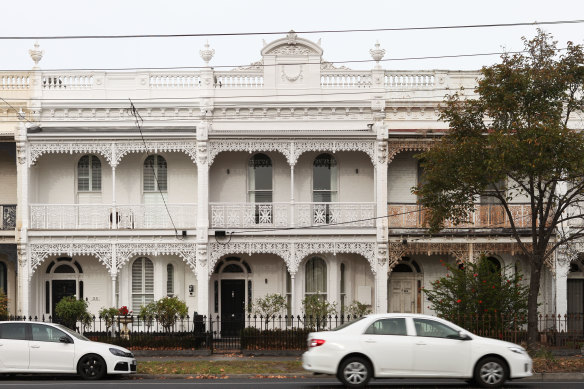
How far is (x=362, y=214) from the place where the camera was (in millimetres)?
27438

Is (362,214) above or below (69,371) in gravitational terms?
above

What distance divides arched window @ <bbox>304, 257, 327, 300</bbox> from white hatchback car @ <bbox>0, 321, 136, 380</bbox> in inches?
466

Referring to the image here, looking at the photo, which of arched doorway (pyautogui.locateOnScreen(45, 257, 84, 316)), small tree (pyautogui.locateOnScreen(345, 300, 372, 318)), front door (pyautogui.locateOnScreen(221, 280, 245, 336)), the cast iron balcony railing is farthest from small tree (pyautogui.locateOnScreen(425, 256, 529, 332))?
the cast iron balcony railing

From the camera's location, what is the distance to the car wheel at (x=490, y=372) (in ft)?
49.9

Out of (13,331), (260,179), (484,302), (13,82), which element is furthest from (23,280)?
(484,302)

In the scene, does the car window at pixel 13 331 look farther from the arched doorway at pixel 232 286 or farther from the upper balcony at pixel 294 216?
the arched doorway at pixel 232 286

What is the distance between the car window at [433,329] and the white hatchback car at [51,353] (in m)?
6.49

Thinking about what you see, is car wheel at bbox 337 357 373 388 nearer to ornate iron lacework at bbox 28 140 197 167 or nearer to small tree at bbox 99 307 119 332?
small tree at bbox 99 307 119 332

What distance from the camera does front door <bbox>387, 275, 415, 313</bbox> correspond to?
94.5 ft

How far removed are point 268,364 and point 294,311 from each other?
6825mm

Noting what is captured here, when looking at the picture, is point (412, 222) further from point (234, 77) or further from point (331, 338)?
point (331, 338)

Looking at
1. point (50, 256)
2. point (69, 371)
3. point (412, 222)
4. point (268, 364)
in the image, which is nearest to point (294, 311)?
point (412, 222)

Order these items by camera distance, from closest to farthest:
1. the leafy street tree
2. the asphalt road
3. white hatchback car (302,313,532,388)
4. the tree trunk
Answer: white hatchback car (302,313,532,388) → the asphalt road → the leafy street tree → the tree trunk

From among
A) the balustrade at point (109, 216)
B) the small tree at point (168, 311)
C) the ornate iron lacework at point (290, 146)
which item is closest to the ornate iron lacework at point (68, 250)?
the balustrade at point (109, 216)
